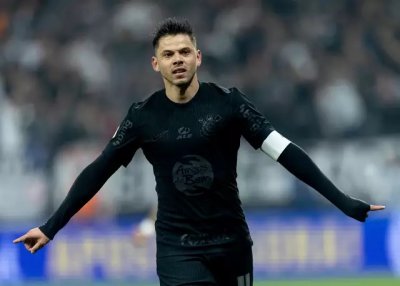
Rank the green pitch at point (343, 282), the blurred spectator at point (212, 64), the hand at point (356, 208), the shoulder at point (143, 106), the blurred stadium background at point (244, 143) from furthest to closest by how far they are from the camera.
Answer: the blurred spectator at point (212, 64)
the blurred stadium background at point (244, 143)
the green pitch at point (343, 282)
the shoulder at point (143, 106)
the hand at point (356, 208)

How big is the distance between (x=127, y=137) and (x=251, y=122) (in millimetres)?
619

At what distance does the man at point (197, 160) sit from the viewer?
5.96 m

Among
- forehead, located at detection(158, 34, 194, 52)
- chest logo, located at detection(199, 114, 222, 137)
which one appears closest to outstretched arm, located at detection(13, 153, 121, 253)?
chest logo, located at detection(199, 114, 222, 137)

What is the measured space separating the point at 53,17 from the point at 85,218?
3192mm

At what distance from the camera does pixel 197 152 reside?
596 cm

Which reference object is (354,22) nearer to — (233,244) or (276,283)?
(276,283)

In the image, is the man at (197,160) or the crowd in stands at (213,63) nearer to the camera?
the man at (197,160)

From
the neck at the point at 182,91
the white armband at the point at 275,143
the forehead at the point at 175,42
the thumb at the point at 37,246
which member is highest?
the forehead at the point at 175,42

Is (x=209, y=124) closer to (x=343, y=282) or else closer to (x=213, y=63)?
(x=343, y=282)

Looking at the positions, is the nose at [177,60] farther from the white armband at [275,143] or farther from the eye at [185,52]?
the white armband at [275,143]

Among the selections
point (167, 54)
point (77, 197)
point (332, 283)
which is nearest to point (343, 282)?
point (332, 283)

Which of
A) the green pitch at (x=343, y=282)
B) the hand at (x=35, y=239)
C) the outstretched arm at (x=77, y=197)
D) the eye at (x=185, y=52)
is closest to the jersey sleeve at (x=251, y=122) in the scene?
the eye at (x=185, y=52)

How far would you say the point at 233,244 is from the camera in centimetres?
604

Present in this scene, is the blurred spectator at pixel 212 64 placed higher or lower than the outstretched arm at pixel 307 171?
higher
